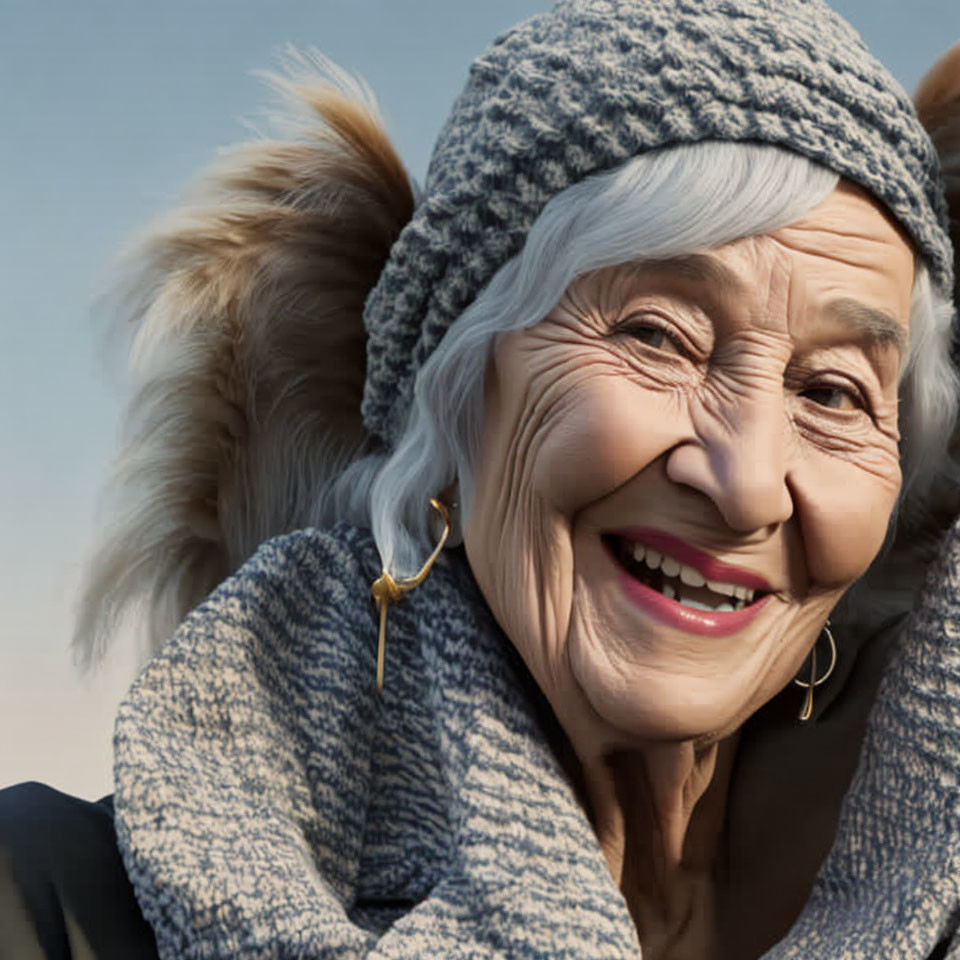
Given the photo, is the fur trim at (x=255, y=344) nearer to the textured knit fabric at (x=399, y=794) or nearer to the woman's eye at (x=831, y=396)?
the textured knit fabric at (x=399, y=794)

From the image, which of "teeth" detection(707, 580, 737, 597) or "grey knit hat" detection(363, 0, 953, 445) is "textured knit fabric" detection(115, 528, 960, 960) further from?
"grey knit hat" detection(363, 0, 953, 445)

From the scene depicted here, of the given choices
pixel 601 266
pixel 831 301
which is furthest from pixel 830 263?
pixel 601 266

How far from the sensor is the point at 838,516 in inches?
73.0

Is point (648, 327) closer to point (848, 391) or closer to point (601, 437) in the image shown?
point (601, 437)

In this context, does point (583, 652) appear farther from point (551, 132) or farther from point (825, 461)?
point (551, 132)

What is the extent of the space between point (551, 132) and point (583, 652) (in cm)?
A: 65

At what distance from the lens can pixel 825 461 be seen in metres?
1.87

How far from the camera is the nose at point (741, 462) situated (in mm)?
1752

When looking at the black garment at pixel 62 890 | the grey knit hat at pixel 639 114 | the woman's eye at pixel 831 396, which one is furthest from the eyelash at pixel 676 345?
the black garment at pixel 62 890

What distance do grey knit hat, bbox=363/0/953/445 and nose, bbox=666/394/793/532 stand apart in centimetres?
34

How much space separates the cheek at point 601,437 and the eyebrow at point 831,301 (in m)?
0.14

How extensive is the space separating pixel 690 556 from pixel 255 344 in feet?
2.85

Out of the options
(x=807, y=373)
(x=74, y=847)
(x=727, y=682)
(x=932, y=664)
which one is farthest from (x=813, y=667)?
(x=74, y=847)

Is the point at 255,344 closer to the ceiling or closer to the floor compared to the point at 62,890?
closer to the ceiling
